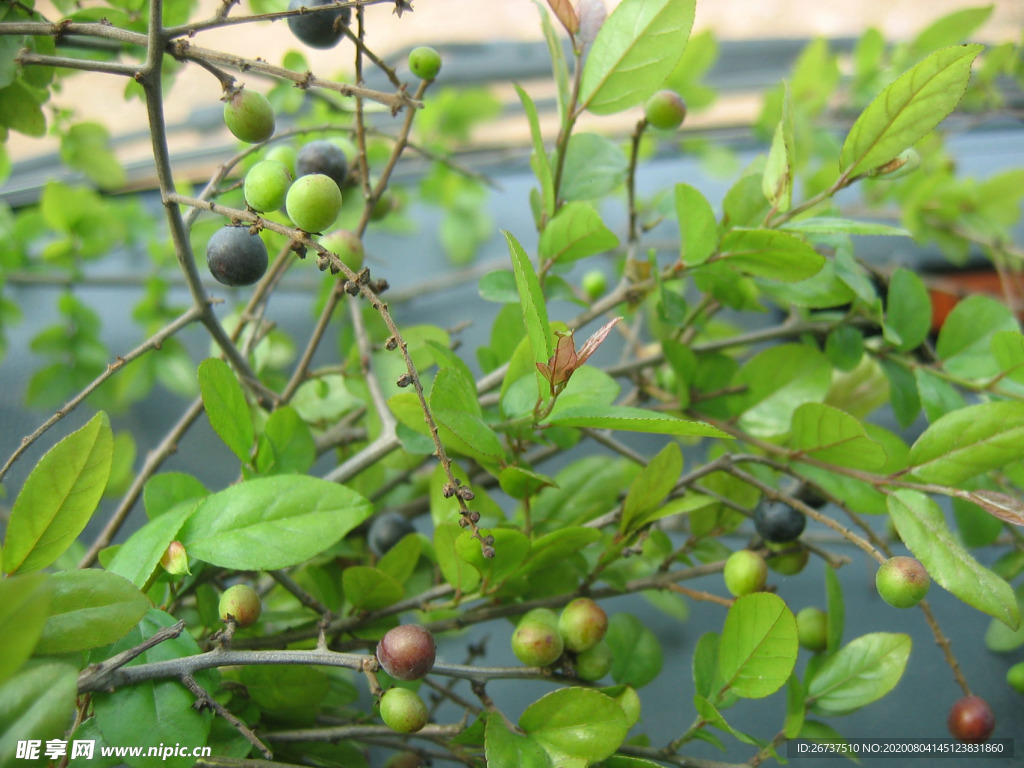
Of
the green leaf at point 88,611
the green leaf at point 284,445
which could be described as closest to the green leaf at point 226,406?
the green leaf at point 284,445

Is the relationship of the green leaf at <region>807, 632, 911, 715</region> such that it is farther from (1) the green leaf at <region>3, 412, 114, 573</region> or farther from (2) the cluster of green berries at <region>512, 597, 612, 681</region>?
(1) the green leaf at <region>3, 412, 114, 573</region>

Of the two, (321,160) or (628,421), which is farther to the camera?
(321,160)

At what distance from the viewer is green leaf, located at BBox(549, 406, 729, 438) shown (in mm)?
357

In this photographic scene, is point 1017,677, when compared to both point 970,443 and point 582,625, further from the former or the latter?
point 582,625

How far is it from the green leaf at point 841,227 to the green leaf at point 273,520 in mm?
356

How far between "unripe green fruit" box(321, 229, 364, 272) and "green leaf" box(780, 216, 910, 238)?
1.04 feet

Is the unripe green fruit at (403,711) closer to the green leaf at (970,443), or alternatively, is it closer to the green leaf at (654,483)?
the green leaf at (654,483)

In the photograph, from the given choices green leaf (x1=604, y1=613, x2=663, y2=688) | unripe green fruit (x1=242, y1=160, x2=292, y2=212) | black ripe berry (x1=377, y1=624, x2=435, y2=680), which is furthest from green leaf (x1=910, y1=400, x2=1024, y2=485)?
unripe green fruit (x1=242, y1=160, x2=292, y2=212)

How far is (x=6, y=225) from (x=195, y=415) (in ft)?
1.52

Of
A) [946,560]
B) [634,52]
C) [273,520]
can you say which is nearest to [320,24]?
[634,52]

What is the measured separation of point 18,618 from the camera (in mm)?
260

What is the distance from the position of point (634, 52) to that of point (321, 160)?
0.25 meters

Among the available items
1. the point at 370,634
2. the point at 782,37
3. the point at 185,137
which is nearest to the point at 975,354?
the point at 370,634

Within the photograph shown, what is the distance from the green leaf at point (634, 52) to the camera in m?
0.48
